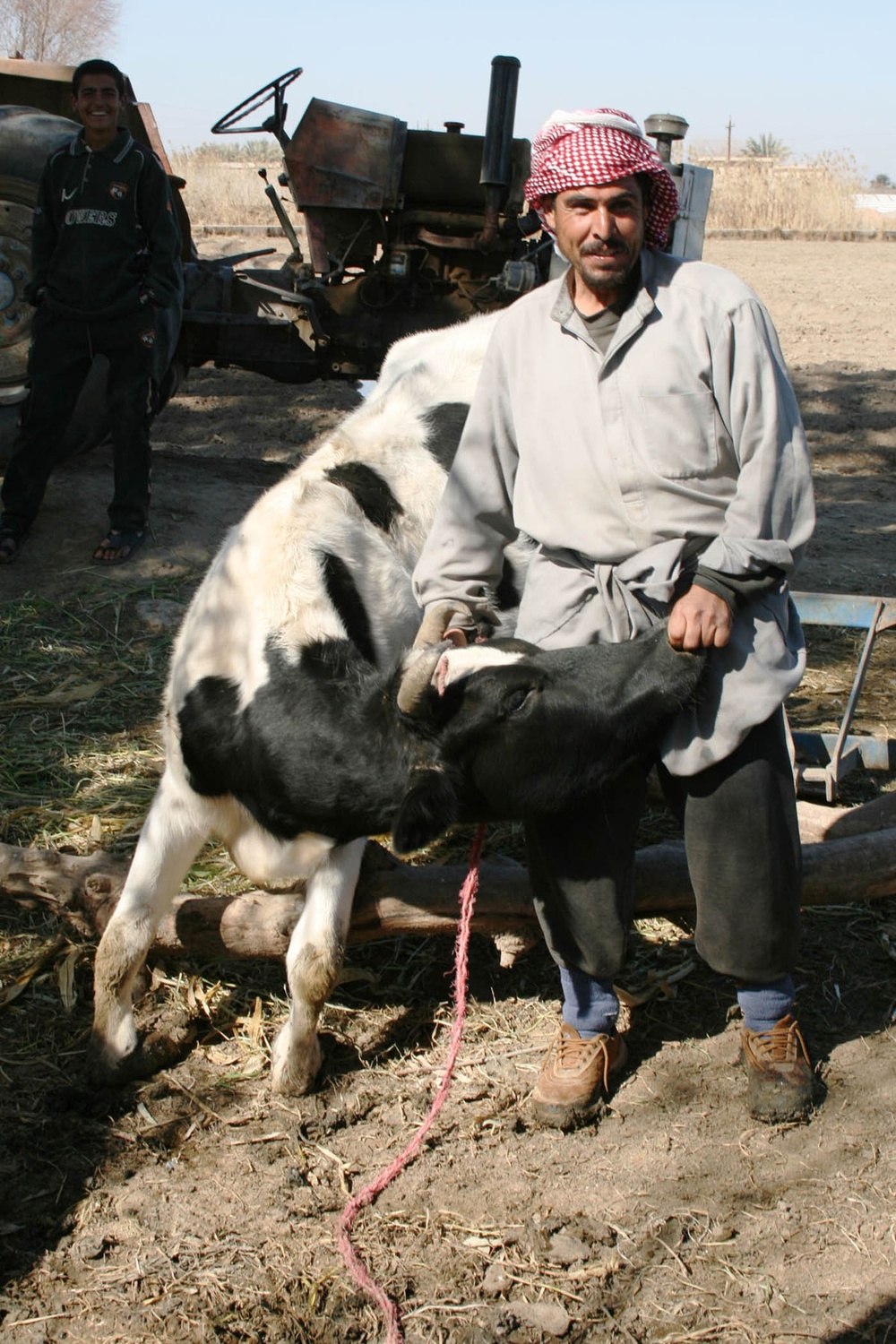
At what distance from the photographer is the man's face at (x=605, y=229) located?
2486mm

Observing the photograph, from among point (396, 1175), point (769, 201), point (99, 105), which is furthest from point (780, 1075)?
point (769, 201)

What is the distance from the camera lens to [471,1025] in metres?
3.38

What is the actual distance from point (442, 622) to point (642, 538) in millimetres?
510

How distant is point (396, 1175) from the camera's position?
281 centimetres

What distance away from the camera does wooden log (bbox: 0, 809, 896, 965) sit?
130 inches

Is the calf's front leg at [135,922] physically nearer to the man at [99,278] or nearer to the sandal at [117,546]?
the sandal at [117,546]

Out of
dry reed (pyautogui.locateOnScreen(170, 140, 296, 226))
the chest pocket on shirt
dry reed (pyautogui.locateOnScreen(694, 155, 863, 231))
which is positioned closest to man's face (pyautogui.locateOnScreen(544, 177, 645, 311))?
the chest pocket on shirt

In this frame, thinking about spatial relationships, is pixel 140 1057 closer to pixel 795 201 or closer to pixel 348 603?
pixel 348 603

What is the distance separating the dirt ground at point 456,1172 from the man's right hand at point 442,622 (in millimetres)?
1174

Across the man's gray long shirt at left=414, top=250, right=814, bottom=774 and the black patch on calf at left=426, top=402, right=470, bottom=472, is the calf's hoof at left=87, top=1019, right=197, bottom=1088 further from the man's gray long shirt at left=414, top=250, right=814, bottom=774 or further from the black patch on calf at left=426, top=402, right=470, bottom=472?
the black patch on calf at left=426, top=402, right=470, bottom=472

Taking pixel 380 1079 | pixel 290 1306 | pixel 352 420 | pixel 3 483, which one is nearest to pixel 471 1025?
pixel 380 1079

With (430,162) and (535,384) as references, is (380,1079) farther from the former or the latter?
(430,162)

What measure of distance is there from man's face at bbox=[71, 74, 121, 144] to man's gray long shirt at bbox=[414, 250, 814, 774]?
4.11 metres

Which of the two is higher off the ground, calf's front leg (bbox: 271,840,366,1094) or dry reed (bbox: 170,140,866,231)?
dry reed (bbox: 170,140,866,231)
